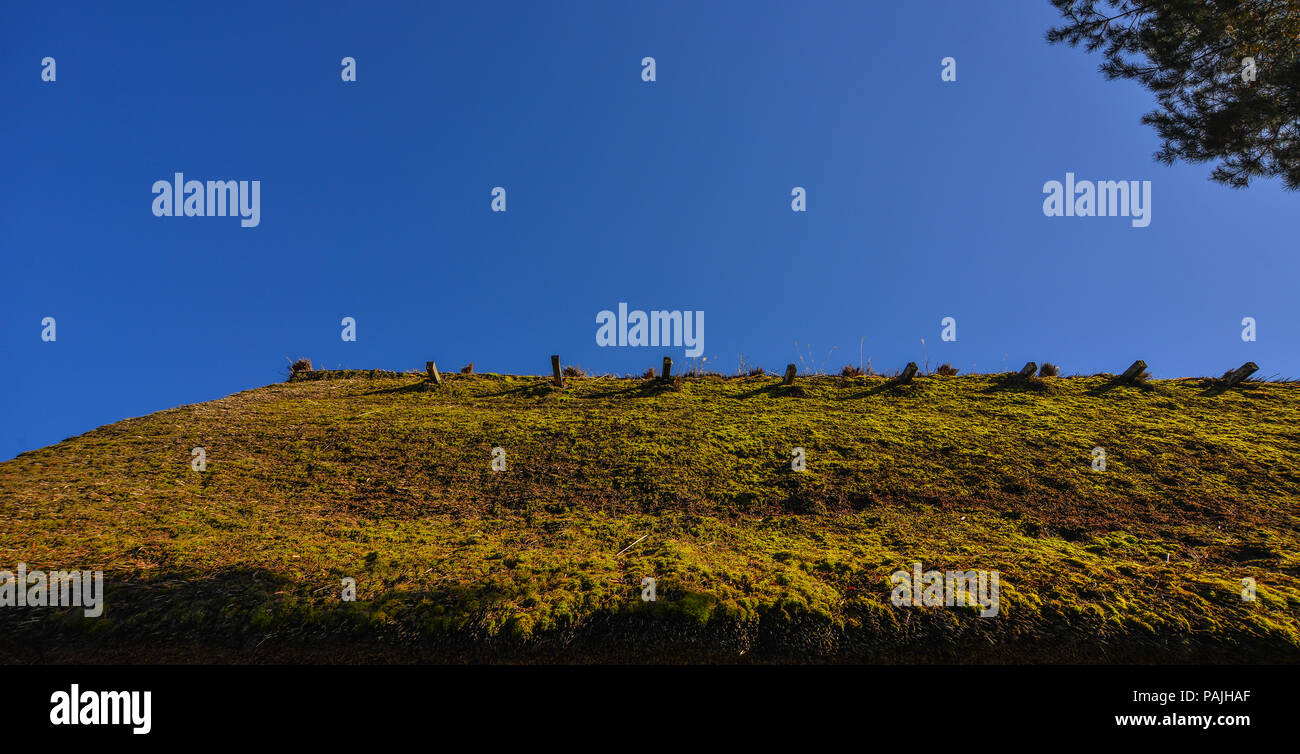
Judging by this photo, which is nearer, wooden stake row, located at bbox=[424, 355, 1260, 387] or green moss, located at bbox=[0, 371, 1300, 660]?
green moss, located at bbox=[0, 371, 1300, 660]

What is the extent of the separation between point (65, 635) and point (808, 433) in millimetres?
8739

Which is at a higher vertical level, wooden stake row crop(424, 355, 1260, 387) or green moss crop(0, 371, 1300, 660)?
wooden stake row crop(424, 355, 1260, 387)

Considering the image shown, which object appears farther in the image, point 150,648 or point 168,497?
point 168,497

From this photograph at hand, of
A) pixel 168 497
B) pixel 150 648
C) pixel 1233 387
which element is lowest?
pixel 150 648

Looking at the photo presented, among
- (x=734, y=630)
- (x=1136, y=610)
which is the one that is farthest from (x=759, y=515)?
(x=1136, y=610)

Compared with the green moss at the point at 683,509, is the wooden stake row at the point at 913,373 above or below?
above

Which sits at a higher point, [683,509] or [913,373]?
[913,373]

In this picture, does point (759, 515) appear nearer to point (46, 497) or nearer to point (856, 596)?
point (856, 596)

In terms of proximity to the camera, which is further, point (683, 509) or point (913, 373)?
point (913, 373)

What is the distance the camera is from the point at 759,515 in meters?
6.66

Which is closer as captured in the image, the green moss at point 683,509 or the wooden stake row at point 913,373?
the green moss at point 683,509
